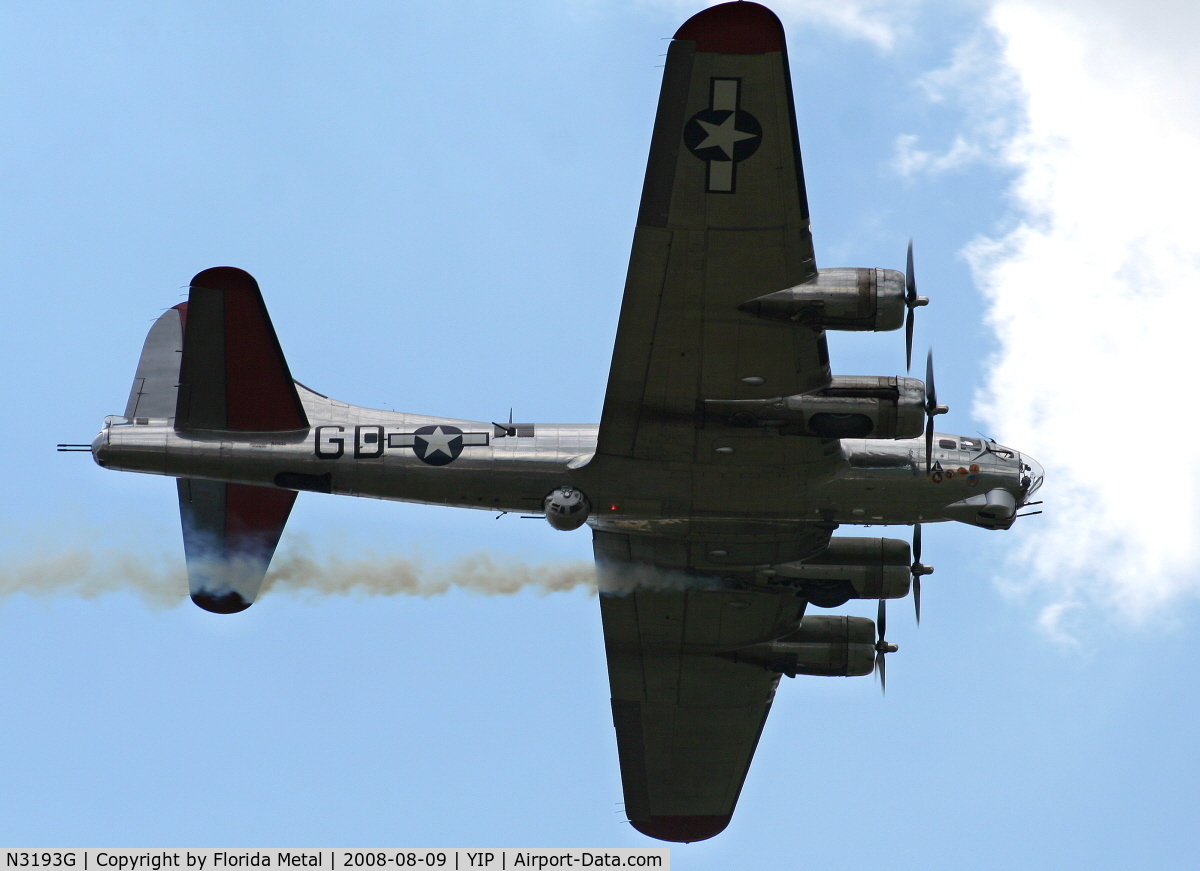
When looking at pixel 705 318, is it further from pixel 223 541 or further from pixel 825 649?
pixel 223 541

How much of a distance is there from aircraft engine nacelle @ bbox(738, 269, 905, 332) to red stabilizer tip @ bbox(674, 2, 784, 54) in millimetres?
3534

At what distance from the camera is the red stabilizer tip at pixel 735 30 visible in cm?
1894

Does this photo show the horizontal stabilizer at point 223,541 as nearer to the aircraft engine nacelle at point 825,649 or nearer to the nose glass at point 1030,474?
the aircraft engine nacelle at point 825,649

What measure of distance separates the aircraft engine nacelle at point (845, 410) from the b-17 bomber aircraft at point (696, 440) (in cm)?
4

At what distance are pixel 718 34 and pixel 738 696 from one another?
14.8m

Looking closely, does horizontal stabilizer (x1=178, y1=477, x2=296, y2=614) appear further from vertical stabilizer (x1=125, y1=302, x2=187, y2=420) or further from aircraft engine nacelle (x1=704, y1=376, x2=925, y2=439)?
aircraft engine nacelle (x1=704, y1=376, x2=925, y2=439)

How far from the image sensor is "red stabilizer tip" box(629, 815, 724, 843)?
2952cm

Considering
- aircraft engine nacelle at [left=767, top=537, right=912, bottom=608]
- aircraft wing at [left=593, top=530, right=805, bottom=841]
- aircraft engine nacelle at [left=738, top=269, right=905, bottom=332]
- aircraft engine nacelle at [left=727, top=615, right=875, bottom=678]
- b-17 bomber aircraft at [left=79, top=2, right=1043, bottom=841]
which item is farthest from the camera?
aircraft engine nacelle at [left=727, top=615, right=875, bottom=678]

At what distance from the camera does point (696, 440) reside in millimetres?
22609

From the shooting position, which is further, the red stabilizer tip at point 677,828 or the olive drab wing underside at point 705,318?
the red stabilizer tip at point 677,828

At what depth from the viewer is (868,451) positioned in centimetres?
2370

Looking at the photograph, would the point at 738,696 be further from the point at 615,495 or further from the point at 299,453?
the point at 299,453

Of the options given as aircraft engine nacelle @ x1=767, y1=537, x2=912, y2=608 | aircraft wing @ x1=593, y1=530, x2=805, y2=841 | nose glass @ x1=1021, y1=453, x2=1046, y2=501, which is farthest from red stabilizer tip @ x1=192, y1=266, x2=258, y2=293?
nose glass @ x1=1021, y1=453, x2=1046, y2=501

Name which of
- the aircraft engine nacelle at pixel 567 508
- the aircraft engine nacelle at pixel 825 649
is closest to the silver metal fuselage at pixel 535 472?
the aircraft engine nacelle at pixel 567 508
